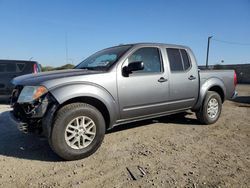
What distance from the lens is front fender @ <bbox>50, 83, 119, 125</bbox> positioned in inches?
139

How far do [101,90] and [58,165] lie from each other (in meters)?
1.31

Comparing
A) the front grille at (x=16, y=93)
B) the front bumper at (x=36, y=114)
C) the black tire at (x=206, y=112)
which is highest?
the front grille at (x=16, y=93)

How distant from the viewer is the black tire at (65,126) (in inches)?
138

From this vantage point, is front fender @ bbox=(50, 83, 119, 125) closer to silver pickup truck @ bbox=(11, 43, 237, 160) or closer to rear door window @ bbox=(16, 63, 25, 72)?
silver pickup truck @ bbox=(11, 43, 237, 160)

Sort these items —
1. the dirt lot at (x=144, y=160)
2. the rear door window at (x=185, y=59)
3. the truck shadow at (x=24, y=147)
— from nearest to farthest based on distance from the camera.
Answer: the dirt lot at (x=144, y=160)
the truck shadow at (x=24, y=147)
the rear door window at (x=185, y=59)

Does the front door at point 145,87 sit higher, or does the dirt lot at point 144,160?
the front door at point 145,87

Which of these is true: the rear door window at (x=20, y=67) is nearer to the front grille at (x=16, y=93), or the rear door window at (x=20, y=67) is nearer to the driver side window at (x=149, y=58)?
the front grille at (x=16, y=93)

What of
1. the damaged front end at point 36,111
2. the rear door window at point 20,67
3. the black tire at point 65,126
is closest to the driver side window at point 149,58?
the black tire at point 65,126

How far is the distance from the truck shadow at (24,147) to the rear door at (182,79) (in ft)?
8.36

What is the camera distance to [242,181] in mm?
3012

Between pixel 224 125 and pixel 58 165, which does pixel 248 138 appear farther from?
pixel 58 165

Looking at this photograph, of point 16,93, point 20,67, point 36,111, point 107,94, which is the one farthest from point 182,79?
point 20,67

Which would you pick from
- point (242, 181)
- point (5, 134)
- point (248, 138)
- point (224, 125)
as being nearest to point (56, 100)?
point (5, 134)

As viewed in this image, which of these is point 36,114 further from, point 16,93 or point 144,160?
point 144,160
